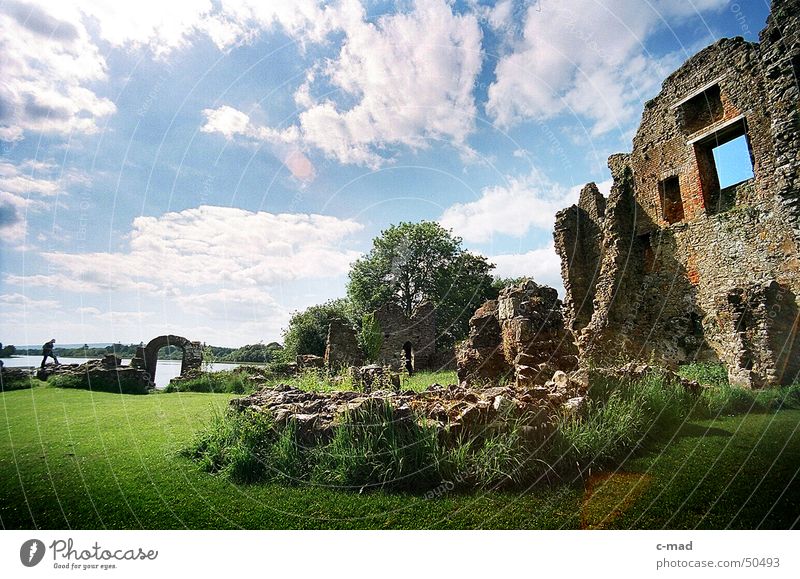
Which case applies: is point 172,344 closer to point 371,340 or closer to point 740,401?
point 371,340

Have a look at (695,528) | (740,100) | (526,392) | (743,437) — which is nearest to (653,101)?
(740,100)

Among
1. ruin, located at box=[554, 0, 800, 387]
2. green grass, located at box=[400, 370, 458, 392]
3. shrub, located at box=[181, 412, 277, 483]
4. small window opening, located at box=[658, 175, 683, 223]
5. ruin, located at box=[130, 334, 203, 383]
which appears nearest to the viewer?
shrub, located at box=[181, 412, 277, 483]

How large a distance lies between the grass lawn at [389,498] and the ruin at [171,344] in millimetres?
15691

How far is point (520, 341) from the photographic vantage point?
28.0 feet

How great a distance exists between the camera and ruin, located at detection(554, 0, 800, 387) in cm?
956

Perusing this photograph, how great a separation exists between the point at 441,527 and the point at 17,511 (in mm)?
4344

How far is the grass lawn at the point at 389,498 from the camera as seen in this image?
3457 mm

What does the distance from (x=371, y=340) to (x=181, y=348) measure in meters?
11.0

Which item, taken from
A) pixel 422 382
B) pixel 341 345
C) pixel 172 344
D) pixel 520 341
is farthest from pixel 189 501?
pixel 172 344

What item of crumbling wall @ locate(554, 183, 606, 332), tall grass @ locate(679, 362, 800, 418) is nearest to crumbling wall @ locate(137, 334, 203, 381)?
crumbling wall @ locate(554, 183, 606, 332)

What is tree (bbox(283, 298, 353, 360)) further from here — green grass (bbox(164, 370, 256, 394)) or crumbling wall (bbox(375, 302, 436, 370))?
green grass (bbox(164, 370, 256, 394))

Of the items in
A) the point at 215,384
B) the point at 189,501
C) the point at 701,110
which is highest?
the point at 701,110

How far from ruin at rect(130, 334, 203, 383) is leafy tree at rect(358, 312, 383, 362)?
9.31m

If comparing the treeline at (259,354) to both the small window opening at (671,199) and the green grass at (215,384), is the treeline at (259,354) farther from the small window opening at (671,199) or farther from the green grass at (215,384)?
the small window opening at (671,199)
